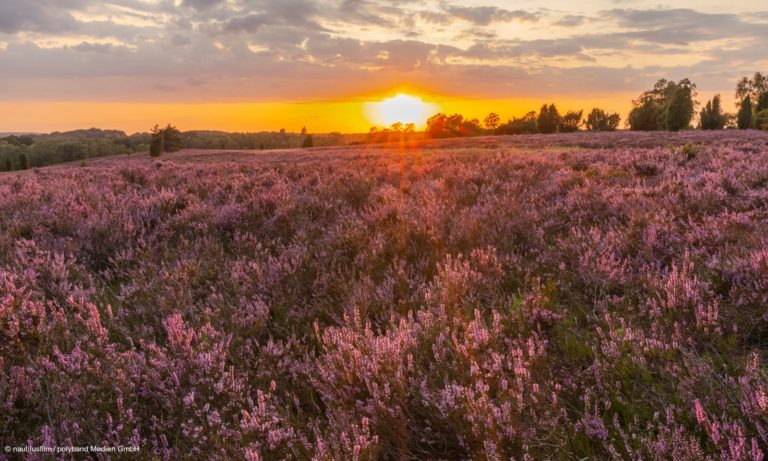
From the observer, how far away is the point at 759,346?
2.16 meters

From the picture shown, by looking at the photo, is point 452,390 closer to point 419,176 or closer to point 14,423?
point 14,423

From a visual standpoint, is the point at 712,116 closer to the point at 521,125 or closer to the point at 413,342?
the point at 521,125

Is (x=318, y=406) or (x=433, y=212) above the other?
(x=433, y=212)

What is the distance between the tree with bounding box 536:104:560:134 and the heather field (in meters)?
76.3

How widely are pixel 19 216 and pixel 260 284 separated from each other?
4800 millimetres

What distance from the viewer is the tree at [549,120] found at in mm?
74312

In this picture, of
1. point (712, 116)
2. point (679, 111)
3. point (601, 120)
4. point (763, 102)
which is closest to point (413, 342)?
point (679, 111)

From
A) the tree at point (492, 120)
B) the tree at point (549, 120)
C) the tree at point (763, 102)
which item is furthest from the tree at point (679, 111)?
the tree at point (492, 120)

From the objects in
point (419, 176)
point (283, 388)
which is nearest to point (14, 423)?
point (283, 388)

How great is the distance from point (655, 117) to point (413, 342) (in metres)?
80.6

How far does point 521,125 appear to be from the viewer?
85312mm

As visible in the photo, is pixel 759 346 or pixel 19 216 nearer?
pixel 759 346

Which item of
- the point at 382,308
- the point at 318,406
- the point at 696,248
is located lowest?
the point at 318,406

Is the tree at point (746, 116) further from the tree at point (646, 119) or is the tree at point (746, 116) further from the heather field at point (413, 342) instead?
the heather field at point (413, 342)
